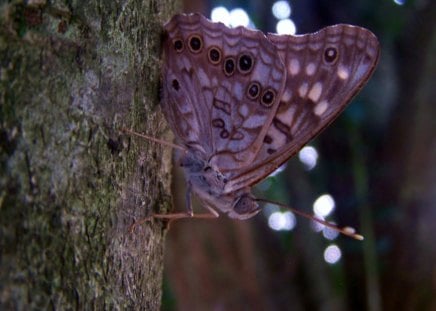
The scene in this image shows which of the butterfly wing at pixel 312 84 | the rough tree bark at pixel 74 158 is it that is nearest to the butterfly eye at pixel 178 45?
the rough tree bark at pixel 74 158

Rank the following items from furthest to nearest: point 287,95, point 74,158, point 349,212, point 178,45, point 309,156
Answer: point 309,156, point 349,212, point 287,95, point 178,45, point 74,158

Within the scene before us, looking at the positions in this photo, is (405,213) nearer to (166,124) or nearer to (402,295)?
(402,295)

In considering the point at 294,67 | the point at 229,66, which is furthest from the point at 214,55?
the point at 294,67

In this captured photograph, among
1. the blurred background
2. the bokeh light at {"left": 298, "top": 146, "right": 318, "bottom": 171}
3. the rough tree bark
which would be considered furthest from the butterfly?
the bokeh light at {"left": 298, "top": 146, "right": 318, "bottom": 171}

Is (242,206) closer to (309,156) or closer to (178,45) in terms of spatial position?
(178,45)

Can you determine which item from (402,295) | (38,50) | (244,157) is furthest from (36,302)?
(402,295)

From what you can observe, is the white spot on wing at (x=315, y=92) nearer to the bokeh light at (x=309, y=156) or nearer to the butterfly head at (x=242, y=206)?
the butterfly head at (x=242, y=206)
